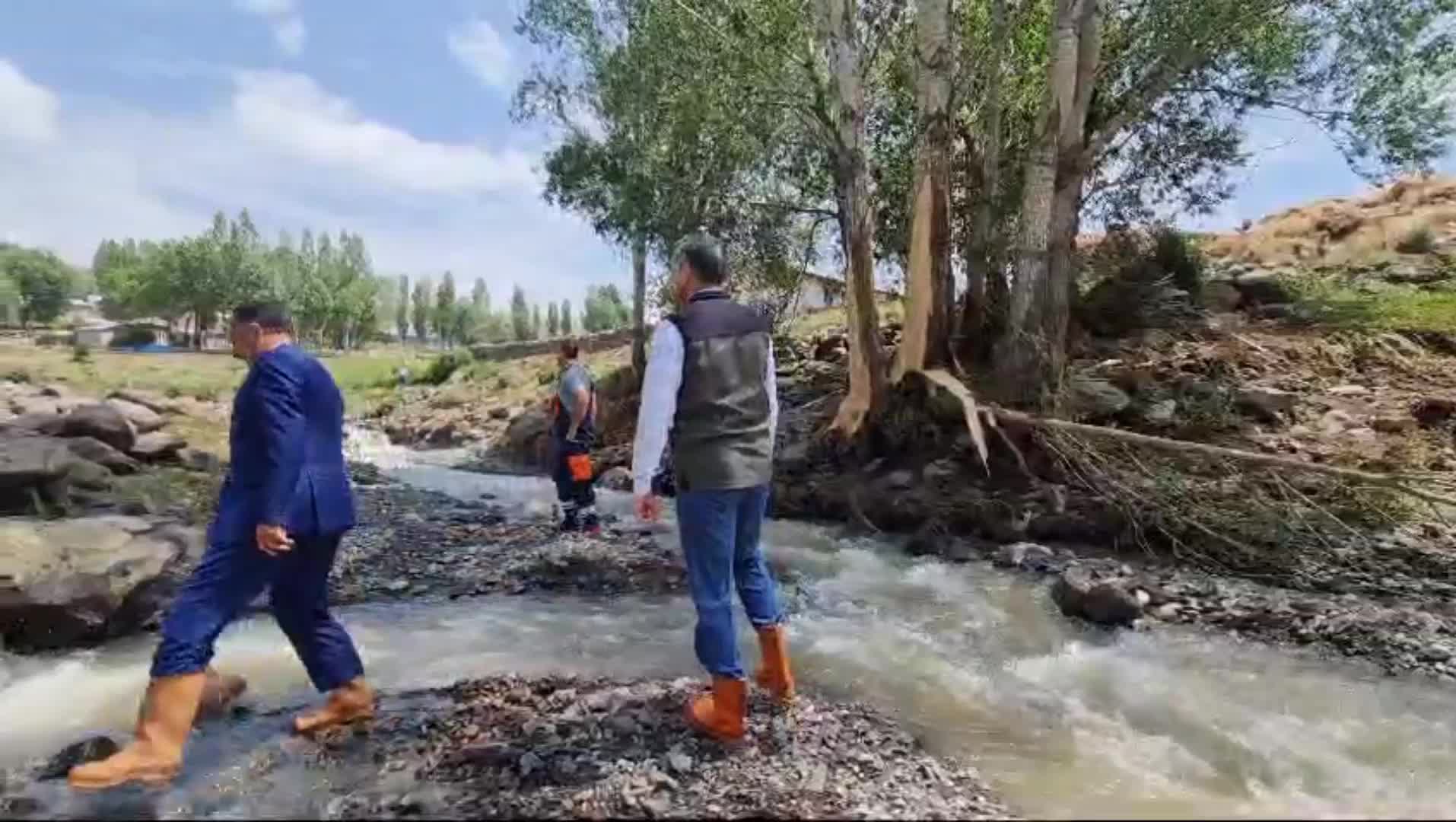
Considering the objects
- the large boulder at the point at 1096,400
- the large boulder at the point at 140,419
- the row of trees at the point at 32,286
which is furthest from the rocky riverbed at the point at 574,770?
the row of trees at the point at 32,286

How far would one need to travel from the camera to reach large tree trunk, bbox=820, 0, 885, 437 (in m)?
12.1

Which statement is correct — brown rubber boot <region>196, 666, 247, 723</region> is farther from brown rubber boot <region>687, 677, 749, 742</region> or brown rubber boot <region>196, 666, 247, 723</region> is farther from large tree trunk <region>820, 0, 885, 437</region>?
large tree trunk <region>820, 0, 885, 437</region>

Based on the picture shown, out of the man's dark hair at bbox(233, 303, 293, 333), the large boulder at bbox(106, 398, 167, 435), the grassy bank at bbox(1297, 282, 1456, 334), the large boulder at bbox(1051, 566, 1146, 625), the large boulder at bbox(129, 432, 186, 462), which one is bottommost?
the large boulder at bbox(1051, 566, 1146, 625)

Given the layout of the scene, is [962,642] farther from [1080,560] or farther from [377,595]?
[377,595]

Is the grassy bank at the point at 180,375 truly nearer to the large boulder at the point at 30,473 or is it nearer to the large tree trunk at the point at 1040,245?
the large boulder at the point at 30,473

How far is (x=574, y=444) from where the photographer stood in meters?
10.4

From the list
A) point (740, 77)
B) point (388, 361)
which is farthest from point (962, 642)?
point (388, 361)

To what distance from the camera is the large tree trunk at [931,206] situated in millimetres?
12156

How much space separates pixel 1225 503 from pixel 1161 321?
25.2ft

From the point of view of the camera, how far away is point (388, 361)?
173 feet

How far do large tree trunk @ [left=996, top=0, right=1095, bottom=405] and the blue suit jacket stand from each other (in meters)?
9.27

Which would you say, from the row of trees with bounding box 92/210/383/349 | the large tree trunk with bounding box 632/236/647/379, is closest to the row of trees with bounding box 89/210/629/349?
the row of trees with bounding box 92/210/383/349

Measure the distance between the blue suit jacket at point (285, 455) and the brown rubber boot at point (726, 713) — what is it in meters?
1.84

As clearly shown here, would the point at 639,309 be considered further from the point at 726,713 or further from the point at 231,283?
the point at 231,283
